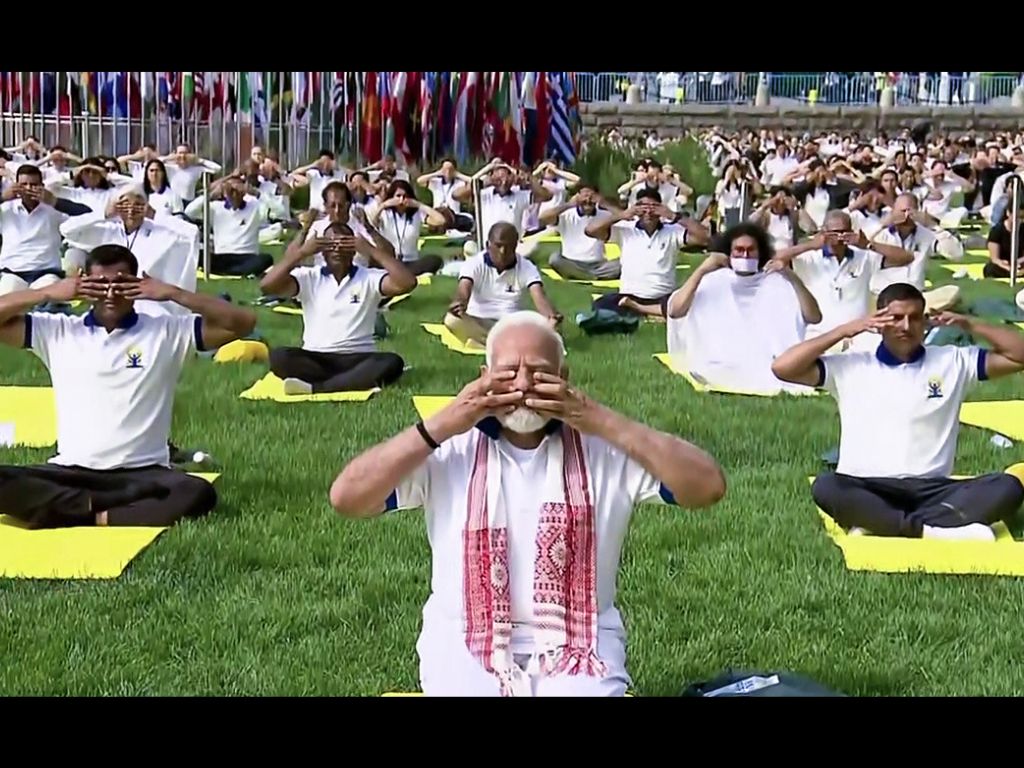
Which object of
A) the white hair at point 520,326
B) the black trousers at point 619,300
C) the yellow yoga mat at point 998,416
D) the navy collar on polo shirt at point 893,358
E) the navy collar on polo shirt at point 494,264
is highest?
the white hair at point 520,326

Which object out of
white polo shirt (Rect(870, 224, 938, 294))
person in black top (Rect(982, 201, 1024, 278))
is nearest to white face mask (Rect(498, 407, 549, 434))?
white polo shirt (Rect(870, 224, 938, 294))

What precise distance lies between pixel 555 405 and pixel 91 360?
324 cm

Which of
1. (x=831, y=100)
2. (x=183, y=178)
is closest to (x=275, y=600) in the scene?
(x=183, y=178)

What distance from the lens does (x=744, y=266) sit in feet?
29.7

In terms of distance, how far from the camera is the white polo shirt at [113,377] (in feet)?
Result: 20.0

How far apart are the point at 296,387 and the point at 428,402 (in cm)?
88

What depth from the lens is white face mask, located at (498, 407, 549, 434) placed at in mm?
3516

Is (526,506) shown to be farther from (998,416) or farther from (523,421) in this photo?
(998,416)

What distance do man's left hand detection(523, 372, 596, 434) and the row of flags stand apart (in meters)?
18.2

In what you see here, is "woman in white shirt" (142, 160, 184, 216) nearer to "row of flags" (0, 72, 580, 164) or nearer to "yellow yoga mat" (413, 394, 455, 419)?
"yellow yoga mat" (413, 394, 455, 419)

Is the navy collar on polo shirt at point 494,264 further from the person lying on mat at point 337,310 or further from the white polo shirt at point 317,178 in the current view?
the white polo shirt at point 317,178

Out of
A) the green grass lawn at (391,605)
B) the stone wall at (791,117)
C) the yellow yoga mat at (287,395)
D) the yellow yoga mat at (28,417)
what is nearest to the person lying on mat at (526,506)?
the green grass lawn at (391,605)

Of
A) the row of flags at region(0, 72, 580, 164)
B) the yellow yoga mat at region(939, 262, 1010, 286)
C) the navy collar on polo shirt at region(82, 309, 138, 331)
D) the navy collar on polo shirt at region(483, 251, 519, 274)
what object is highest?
the row of flags at region(0, 72, 580, 164)

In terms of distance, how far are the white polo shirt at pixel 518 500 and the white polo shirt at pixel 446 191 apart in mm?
14841
